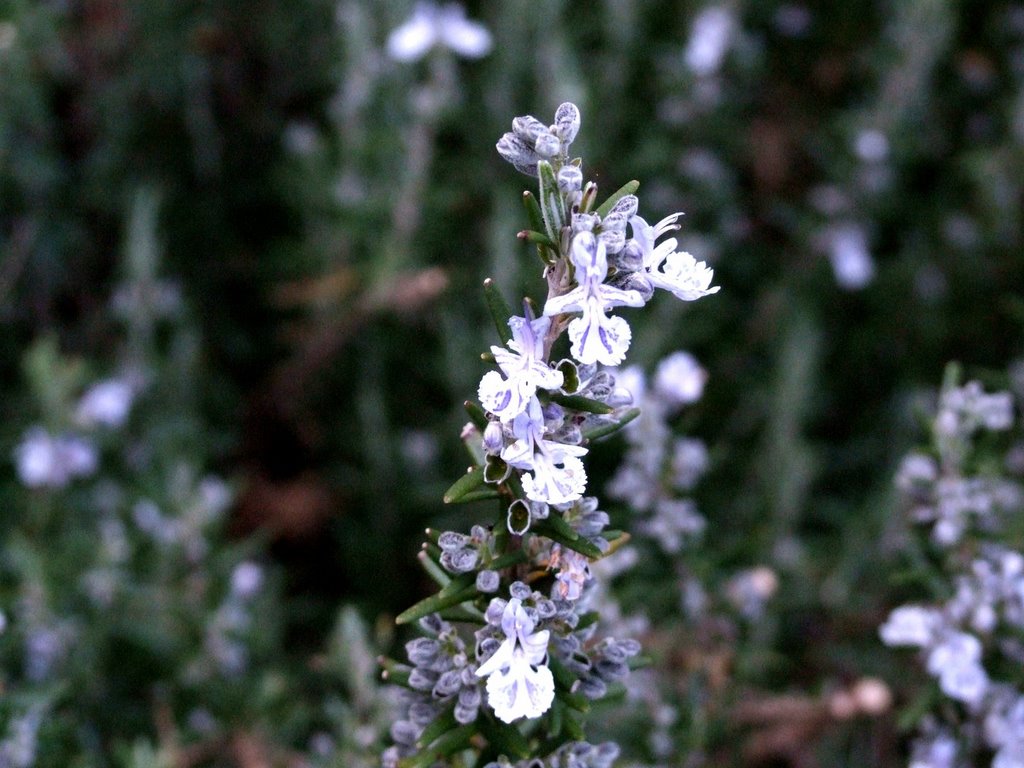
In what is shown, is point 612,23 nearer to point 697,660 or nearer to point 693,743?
point 697,660

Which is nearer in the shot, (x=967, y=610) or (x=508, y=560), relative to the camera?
(x=508, y=560)

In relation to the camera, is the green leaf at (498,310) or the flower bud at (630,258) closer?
the flower bud at (630,258)

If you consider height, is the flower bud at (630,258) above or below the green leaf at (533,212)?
below

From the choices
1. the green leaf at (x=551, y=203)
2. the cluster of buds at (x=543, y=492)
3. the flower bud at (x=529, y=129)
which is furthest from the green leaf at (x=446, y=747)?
the flower bud at (x=529, y=129)

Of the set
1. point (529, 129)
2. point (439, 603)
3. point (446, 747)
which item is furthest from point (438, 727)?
point (529, 129)

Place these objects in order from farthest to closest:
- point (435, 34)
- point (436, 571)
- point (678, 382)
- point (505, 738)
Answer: point (435, 34) < point (678, 382) < point (436, 571) < point (505, 738)

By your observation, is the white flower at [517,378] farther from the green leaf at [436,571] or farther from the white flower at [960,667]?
the white flower at [960,667]

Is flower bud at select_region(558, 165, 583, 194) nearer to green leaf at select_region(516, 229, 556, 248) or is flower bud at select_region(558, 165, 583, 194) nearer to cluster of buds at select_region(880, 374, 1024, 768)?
green leaf at select_region(516, 229, 556, 248)

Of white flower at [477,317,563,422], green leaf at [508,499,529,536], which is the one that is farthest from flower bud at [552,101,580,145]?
green leaf at [508,499,529,536]

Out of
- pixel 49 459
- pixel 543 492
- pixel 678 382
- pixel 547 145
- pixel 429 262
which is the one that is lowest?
pixel 543 492

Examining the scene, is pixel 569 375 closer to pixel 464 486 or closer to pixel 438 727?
pixel 464 486
